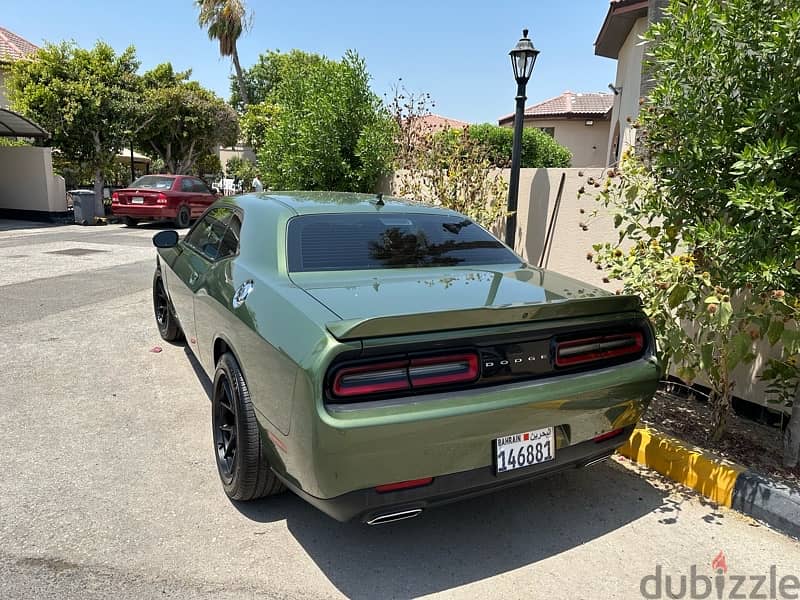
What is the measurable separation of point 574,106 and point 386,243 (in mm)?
23080

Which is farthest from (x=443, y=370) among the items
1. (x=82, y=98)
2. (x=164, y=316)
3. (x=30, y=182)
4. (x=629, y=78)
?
(x=30, y=182)

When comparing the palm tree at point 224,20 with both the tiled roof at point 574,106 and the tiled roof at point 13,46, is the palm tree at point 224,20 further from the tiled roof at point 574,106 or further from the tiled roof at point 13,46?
the tiled roof at point 574,106

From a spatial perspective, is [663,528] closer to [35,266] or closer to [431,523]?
[431,523]

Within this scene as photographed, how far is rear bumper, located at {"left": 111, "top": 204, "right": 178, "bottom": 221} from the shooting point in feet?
51.7

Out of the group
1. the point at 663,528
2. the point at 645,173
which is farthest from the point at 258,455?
the point at 645,173

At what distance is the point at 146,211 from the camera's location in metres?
15.9

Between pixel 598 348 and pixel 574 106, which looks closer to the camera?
pixel 598 348

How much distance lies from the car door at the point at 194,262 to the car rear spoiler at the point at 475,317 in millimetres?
1904

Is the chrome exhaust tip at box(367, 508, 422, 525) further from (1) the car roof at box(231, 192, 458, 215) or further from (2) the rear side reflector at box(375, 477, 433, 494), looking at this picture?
(1) the car roof at box(231, 192, 458, 215)

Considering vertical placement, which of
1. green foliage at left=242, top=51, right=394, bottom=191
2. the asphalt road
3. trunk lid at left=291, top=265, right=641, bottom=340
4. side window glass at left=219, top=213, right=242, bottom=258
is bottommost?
the asphalt road

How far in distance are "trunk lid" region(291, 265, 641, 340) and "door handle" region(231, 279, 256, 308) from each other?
0.26 meters

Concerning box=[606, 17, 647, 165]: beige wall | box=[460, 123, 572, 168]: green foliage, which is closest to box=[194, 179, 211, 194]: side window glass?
box=[460, 123, 572, 168]: green foliage

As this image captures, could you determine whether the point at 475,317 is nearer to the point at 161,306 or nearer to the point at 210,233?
the point at 210,233

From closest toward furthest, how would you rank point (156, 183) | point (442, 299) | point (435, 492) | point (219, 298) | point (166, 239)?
→ point (435, 492), point (442, 299), point (219, 298), point (166, 239), point (156, 183)
